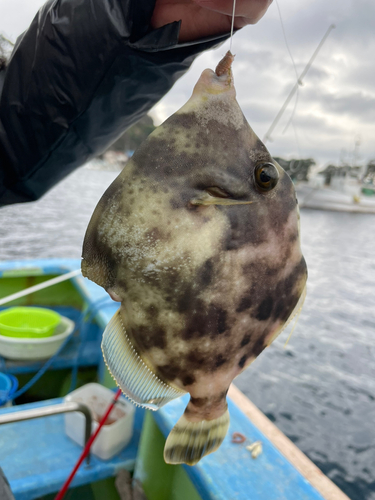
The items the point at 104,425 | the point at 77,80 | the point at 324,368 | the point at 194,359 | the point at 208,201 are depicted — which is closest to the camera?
the point at 208,201

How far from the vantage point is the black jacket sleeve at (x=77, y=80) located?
4.34 ft

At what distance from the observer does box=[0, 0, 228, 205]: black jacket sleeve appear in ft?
4.34

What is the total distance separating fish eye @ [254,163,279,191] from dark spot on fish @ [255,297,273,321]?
326mm

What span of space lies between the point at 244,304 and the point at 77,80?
1.06 meters

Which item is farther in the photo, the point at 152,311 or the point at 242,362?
the point at 242,362

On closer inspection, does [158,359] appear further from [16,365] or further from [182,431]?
[16,365]

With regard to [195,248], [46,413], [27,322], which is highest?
[195,248]

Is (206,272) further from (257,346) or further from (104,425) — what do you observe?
(104,425)

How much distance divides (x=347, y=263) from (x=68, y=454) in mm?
22060

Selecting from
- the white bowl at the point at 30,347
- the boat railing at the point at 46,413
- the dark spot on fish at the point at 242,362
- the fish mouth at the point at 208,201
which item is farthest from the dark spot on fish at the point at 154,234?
the white bowl at the point at 30,347

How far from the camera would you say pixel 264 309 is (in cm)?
114

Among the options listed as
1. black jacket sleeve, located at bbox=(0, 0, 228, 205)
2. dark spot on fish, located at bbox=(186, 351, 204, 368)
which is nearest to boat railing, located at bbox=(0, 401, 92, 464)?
black jacket sleeve, located at bbox=(0, 0, 228, 205)

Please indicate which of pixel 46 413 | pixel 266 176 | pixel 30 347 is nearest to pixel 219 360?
pixel 266 176

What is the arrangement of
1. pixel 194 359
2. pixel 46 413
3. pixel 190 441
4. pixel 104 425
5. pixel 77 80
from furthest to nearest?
1. pixel 104 425
2. pixel 46 413
3. pixel 77 80
4. pixel 190 441
5. pixel 194 359
